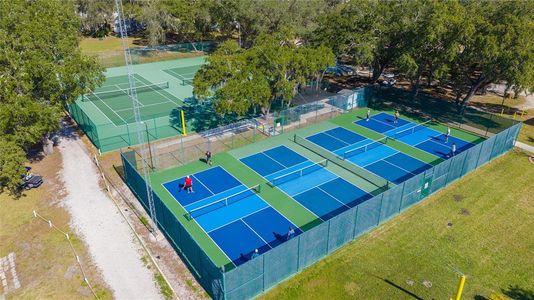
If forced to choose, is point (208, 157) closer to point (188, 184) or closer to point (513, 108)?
point (188, 184)

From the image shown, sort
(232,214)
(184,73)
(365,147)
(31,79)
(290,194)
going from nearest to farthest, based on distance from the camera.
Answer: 1. (232,214)
2. (290,194)
3. (31,79)
4. (365,147)
5. (184,73)

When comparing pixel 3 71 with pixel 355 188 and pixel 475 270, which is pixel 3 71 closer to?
pixel 355 188

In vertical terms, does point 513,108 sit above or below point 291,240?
below

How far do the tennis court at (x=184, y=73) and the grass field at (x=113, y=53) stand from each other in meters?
6.80

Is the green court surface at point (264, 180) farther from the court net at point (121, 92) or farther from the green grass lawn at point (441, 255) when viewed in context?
the court net at point (121, 92)

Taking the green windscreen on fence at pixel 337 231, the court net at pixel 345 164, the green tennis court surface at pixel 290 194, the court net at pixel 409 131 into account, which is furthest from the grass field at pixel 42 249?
the court net at pixel 409 131

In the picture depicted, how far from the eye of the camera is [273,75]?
31578mm

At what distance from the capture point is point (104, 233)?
21.2 meters

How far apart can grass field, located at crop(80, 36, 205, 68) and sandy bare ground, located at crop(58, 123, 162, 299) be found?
2981cm

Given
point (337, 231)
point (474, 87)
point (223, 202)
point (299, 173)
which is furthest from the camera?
point (474, 87)

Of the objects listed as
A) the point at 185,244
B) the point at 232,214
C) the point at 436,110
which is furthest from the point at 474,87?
the point at 185,244

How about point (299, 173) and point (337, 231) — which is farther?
point (299, 173)

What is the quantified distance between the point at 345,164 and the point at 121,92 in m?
28.0

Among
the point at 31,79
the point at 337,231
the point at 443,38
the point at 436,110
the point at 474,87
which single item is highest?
the point at 443,38
